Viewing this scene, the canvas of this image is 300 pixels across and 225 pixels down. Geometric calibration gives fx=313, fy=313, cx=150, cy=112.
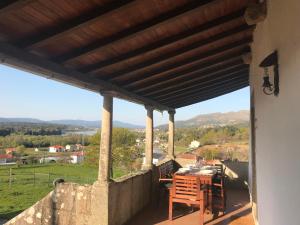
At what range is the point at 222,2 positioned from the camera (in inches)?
121

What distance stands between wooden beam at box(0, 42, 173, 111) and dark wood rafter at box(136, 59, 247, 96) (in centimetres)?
90

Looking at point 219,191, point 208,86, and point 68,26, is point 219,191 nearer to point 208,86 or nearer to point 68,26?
point 208,86

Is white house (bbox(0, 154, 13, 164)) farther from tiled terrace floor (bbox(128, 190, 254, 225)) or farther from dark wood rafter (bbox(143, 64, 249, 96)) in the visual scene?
tiled terrace floor (bbox(128, 190, 254, 225))

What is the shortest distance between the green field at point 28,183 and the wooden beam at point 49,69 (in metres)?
25.4

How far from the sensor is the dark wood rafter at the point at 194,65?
471cm

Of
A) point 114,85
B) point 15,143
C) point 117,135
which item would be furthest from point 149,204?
point 15,143

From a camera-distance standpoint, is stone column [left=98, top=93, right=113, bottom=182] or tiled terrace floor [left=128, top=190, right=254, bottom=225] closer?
stone column [left=98, top=93, right=113, bottom=182]

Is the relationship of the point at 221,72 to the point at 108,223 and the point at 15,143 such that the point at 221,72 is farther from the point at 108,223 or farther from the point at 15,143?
the point at 15,143

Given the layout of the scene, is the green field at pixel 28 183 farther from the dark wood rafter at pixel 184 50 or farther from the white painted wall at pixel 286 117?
the white painted wall at pixel 286 117

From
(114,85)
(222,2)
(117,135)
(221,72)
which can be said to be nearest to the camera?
(222,2)

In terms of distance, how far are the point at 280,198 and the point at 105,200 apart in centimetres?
284

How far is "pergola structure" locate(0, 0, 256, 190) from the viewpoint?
2.61 meters

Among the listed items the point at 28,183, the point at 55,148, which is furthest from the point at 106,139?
the point at 55,148

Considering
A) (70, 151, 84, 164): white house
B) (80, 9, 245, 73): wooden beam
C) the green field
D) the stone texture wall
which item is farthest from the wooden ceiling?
(70, 151, 84, 164): white house
